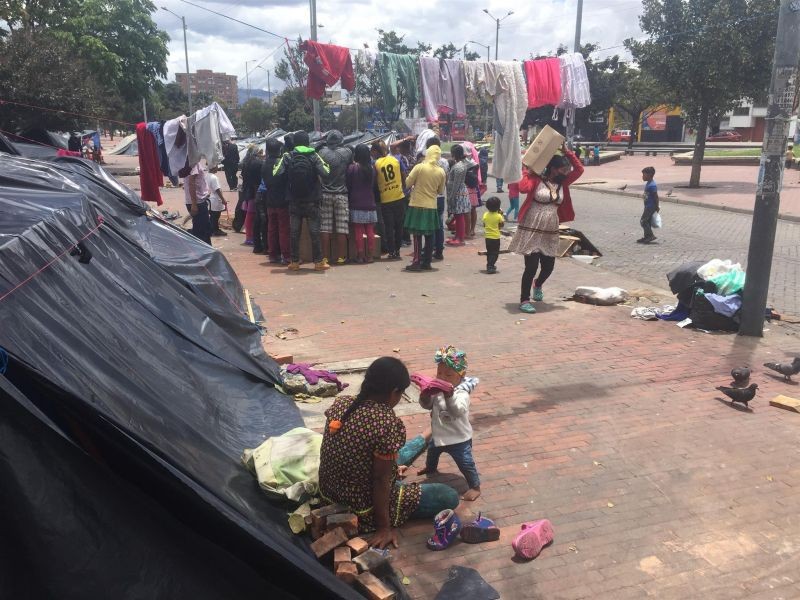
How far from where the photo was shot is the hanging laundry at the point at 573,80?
1270 centimetres

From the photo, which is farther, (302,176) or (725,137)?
(725,137)

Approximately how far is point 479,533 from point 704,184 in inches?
903

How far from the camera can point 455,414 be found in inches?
150

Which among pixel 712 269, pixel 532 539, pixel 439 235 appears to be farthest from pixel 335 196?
pixel 532 539

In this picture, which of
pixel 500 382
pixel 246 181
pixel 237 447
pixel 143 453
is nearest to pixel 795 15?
pixel 500 382

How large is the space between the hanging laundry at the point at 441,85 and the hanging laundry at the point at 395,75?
162 mm

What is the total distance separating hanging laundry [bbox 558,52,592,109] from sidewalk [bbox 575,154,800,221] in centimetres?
617

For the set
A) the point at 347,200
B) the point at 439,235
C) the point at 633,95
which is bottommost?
the point at 439,235

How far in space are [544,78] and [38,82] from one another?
1742cm

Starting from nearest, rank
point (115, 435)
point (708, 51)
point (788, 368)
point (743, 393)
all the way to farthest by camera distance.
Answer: point (115, 435)
point (743, 393)
point (788, 368)
point (708, 51)

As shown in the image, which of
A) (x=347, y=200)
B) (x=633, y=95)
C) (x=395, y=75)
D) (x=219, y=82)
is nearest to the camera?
(x=347, y=200)

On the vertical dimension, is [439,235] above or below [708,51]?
below

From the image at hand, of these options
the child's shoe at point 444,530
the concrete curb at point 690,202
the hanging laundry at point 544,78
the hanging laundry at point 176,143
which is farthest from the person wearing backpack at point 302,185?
the concrete curb at point 690,202

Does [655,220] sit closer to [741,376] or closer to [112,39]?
[741,376]
